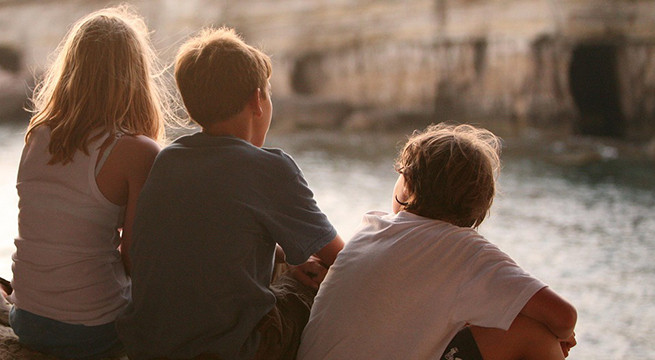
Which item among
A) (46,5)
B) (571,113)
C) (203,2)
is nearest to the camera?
(571,113)

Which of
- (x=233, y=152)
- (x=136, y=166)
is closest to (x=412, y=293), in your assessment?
(x=233, y=152)

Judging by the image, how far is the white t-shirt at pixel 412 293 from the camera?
0.84 metres

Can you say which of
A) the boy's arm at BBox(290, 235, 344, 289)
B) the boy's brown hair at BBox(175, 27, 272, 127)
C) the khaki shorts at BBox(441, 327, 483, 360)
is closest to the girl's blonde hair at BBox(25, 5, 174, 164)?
the boy's brown hair at BBox(175, 27, 272, 127)

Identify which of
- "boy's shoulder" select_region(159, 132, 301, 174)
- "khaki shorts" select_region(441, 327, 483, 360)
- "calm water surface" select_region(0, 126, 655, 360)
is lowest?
"calm water surface" select_region(0, 126, 655, 360)

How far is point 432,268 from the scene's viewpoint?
0.87 m

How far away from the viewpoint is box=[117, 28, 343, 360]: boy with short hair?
33.9 inches

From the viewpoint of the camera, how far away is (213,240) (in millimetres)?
859

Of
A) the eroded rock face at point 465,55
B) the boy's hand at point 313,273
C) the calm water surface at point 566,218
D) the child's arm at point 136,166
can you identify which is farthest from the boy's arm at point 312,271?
the eroded rock face at point 465,55

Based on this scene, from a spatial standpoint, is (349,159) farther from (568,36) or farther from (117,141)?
(117,141)

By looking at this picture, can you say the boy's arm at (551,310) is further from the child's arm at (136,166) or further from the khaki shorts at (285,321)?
the child's arm at (136,166)

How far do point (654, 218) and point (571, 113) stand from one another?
2364 mm

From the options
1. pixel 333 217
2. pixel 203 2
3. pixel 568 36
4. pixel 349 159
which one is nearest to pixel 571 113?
pixel 568 36

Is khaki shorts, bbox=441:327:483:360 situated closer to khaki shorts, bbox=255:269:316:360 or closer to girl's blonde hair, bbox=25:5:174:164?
khaki shorts, bbox=255:269:316:360

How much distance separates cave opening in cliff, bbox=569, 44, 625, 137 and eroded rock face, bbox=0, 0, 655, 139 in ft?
0.03
